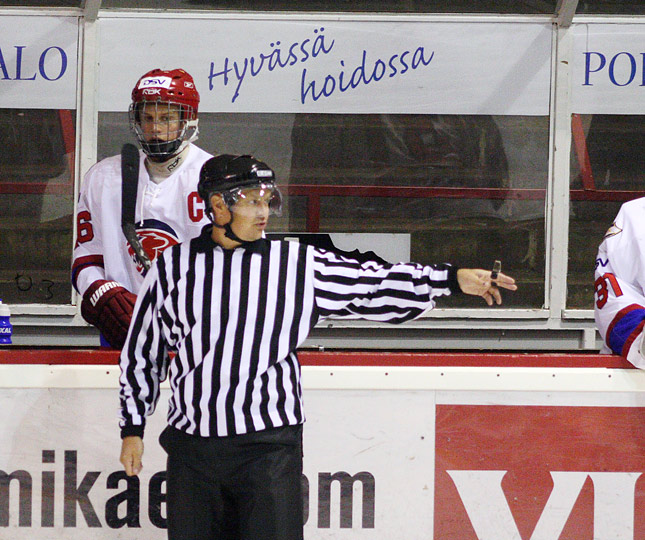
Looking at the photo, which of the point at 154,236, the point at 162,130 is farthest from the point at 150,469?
the point at 162,130

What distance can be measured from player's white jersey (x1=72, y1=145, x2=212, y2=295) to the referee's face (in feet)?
2.65

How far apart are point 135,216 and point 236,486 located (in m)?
1.18

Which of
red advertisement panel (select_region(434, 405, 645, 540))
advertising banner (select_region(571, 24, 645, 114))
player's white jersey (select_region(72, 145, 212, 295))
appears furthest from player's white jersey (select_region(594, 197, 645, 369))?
advertising banner (select_region(571, 24, 645, 114))

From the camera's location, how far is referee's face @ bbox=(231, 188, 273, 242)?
2205mm

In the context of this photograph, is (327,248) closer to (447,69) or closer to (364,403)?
(447,69)

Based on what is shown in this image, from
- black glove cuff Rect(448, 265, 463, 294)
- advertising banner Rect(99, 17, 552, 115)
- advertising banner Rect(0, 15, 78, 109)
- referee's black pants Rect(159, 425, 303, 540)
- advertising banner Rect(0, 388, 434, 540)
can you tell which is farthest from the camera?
advertising banner Rect(99, 17, 552, 115)

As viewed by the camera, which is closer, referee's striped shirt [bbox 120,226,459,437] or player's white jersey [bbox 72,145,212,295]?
referee's striped shirt [bbox 120,226,459,437]

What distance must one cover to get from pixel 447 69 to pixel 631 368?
2.32m

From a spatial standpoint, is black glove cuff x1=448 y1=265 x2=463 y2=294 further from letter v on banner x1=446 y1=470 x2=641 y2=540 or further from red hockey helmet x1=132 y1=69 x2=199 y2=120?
red hockey helmet x1=132 y1=69 x2=199 y2=120

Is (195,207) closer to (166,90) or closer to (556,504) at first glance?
(166,90)

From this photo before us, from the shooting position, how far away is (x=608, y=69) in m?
4.86

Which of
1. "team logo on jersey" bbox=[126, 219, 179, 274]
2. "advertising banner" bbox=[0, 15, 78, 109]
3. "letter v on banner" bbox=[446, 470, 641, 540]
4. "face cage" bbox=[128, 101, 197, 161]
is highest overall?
"advertising banner" bbox=[0, 15, 78, 109]

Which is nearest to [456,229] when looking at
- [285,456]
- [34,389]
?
[34,389]

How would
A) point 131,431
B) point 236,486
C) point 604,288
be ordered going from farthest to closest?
point 604,288 → point 131,431 → point 236,486
